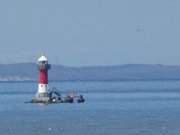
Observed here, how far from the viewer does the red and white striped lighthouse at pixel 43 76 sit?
3755 inches

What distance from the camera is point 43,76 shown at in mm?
95688

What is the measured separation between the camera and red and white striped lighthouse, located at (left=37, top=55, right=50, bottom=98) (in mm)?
95375

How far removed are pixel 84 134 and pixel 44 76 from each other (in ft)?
109

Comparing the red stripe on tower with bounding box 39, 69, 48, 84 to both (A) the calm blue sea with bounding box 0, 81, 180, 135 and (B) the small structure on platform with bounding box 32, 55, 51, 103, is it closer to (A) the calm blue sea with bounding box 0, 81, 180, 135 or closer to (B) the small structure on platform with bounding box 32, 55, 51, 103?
(B) the small structure on platform with bounding box 32, 55, 51, 103

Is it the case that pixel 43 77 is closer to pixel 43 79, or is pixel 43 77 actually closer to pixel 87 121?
pixel 43 79

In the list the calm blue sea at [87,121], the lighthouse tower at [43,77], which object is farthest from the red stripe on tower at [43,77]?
the calm blue sea at [87,121]

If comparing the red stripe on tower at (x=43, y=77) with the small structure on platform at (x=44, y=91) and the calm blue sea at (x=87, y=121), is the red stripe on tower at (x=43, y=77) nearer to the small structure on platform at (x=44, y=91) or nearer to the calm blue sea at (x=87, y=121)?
the small structure on platform at (x=44, y=91)

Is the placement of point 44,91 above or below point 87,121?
above

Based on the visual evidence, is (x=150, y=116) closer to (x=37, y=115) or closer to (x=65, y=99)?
(x=37, y=115)

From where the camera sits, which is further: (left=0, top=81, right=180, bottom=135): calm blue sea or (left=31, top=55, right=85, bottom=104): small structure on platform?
(left=31, top=55, right=85, bottom=104): small structure on platform

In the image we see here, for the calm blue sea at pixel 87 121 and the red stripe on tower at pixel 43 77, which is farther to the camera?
the red stripe on tower at pixel 43 77

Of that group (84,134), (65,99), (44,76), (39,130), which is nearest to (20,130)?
(39,130)

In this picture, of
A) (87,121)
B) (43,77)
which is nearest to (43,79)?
(43,77)

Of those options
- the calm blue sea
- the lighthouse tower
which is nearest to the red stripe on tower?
the lighthouse tower
